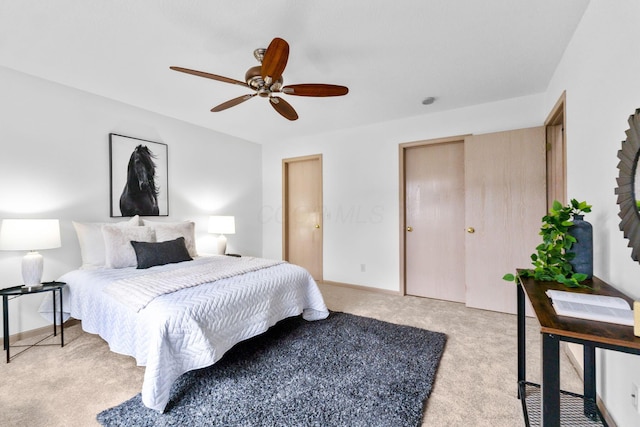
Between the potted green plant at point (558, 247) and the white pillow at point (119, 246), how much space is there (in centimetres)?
309

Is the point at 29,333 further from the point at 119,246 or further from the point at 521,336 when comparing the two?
the point at 521,336

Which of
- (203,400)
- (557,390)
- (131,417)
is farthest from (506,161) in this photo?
(131,417)

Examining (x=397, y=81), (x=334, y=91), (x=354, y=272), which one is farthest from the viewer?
(x=354, y=272)

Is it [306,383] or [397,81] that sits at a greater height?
[397,81]

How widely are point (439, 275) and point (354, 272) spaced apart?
117 centimetres

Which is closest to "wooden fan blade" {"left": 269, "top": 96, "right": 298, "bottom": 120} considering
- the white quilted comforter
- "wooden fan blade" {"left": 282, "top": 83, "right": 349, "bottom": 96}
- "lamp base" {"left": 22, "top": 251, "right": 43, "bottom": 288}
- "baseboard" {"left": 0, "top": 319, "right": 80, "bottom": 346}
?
"wooden fan blade" {"left": 282, "top": 83, "right": 349, "bottom": 96}

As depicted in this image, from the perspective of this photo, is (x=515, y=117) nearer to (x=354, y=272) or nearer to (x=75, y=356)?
(x=354, y=272)

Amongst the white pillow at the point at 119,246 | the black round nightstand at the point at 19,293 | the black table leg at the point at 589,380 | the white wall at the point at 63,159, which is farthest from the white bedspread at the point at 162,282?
the black table leg at the point at 589,380

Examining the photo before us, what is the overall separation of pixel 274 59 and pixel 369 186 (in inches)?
103

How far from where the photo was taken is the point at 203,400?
1.69m

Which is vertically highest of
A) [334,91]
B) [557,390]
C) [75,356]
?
[334,91]

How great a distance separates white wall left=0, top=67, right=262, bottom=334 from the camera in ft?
8.18

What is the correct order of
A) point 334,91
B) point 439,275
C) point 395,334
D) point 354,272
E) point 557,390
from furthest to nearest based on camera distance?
point 354,272 < point 439,275 < point 395,334 < point 334,91 < point 557,390

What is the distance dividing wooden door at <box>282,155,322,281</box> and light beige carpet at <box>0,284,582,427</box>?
2.14 meters
